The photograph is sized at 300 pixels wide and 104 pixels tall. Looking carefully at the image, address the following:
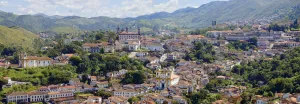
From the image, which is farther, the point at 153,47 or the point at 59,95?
the point at 153,47

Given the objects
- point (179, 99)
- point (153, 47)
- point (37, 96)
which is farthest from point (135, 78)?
point (153, 47)

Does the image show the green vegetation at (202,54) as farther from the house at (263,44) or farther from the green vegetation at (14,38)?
the green vegetation at (14,38)

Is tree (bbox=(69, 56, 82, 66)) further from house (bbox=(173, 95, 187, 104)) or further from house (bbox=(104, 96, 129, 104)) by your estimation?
house (bbox=(173, 95, 187, 104))

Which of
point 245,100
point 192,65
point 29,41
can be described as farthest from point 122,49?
point 29,41

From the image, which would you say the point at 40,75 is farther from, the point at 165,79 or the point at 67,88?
the point at 165,79

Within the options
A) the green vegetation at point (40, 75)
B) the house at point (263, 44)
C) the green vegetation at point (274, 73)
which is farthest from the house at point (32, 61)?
the house at point (263, 44)

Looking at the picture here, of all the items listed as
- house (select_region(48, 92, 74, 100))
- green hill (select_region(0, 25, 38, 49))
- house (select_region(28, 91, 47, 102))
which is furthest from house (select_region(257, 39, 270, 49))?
green hill (select_region(0, 25, 38, 49))

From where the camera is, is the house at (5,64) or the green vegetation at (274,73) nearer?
the green vegetation at (274,73)

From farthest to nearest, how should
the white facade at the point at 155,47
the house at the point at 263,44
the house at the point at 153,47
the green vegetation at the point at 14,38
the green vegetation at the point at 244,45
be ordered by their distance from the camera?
the green vegetation at the point at 14,38 → the green vegetation at the point at 244,45 → the house at the point at 263,44 → the white facade at the point at 155,47 → the house at the point at 153,47
